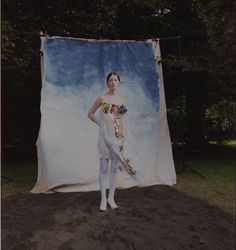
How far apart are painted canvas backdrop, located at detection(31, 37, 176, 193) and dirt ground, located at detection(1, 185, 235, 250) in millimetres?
530

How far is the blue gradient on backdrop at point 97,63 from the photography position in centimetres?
793

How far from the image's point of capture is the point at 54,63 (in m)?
7.93

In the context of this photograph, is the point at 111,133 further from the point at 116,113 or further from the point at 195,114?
the point at 195,114

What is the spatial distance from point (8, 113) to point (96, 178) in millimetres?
6264

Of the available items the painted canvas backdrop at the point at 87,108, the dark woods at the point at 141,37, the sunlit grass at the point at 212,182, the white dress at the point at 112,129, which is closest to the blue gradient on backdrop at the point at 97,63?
the painted canvas backdrop at the point at 87,108

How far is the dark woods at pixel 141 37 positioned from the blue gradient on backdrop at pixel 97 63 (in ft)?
3.36

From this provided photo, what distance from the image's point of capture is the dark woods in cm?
974

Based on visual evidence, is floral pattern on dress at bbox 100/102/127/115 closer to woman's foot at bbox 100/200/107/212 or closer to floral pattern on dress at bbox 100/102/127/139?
floral pattern on dress at bbox 100/102/127/139

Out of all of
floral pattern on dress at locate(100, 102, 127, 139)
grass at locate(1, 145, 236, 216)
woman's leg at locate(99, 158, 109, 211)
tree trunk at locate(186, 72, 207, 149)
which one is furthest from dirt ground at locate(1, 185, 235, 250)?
tree trunk at locate(186, 72, 207, 149)

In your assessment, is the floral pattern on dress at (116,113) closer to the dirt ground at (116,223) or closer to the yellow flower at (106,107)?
the yellow flower at (106,107)

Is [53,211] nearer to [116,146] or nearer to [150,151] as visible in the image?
[116,146]

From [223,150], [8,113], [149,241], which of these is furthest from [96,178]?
[223,150]

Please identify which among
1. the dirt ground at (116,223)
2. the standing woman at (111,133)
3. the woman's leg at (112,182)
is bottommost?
the dirt ground at (116,223)

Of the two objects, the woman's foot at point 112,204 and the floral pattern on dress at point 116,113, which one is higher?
the floral pattern on dress at point 116,113
